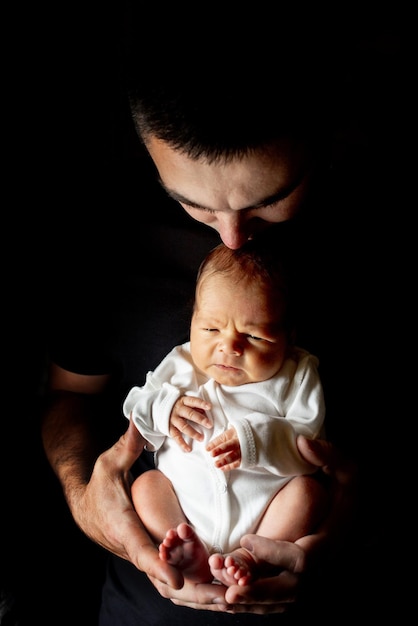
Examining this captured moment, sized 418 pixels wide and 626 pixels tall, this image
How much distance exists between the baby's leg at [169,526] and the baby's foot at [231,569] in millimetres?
44

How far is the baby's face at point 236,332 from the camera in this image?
1098 millimetres

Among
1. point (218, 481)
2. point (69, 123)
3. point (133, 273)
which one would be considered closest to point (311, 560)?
point (218, 481)

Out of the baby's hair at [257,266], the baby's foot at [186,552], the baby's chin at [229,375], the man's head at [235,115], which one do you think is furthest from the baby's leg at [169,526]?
the man's head at [235,115]

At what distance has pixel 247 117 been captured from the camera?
0.90 meters

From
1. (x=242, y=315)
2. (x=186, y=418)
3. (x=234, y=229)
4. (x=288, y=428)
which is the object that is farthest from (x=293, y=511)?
(x=234, y=229)

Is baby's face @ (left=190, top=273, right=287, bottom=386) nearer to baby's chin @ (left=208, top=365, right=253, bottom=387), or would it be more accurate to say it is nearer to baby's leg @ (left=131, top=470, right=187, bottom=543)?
baby's chin @ (left=208, top=365, right=253, bottom=387)

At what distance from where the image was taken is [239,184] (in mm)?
971

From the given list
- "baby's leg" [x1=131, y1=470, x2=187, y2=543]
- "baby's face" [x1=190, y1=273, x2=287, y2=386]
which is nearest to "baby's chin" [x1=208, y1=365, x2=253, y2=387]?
"baby's face" [x1=190, y1=273, x2=287, y2=386]

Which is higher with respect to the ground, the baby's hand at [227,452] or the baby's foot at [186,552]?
the baby's hand at [227,452]

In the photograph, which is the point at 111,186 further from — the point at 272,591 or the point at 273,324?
the point at 272,591

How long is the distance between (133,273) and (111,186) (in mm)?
244

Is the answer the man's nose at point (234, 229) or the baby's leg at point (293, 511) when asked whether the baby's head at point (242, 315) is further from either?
the baby's leg at point (293, 511)

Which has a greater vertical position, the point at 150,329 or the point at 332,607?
the point at 150,329

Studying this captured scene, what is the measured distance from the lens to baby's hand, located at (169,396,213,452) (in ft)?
3.54
